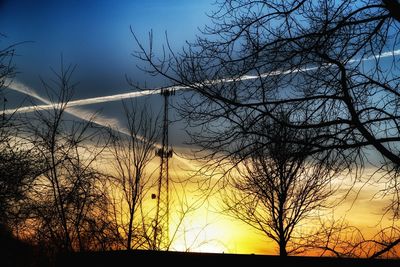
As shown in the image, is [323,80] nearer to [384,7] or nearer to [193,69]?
[384,7]

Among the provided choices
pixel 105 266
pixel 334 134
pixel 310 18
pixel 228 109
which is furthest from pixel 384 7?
pixel 105 266

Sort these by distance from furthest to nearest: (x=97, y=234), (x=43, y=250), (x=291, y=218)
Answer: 1. (x=291, y=218)
2. (x=43, y=250)
3. (x=97, y=234)

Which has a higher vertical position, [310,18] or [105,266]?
[310,18]

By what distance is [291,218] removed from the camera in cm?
1742

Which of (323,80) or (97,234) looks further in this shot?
(97,234)

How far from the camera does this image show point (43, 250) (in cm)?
1265

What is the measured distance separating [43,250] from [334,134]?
10.1 metres

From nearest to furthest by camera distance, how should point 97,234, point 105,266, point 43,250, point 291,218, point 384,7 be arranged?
point 384,7, point 105,266, point 97,234, point 43,250, point 291,218

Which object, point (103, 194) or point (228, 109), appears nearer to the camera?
point (228, 109)

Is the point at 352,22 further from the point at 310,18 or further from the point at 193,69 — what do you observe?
the point at 193,69

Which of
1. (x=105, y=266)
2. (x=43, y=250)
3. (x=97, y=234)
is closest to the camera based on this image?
(x=105, y=266)

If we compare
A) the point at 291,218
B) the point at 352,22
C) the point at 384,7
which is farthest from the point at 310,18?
the point at 291,218

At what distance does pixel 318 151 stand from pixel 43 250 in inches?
388

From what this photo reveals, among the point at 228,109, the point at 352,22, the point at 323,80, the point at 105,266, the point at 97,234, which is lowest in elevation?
the point at 105,266
